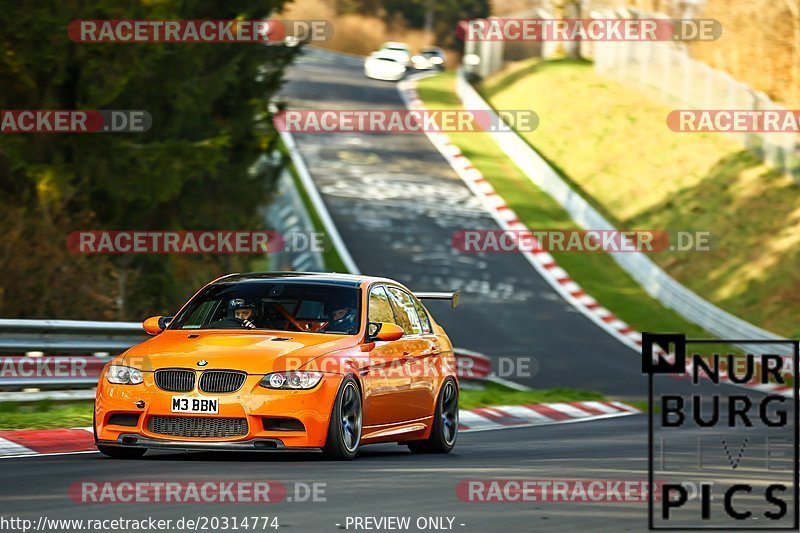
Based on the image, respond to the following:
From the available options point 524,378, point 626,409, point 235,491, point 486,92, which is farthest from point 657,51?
point 235,491

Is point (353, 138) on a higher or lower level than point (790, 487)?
lower

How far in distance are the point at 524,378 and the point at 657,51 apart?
28891 mm

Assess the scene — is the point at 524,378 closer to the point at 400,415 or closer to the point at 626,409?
the point at 626,409

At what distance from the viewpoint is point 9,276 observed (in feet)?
61.7

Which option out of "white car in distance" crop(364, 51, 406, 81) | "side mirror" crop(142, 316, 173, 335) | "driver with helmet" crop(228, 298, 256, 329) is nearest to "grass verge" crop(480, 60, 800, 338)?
"white car in distance" crop(364, 51, 406, 81)

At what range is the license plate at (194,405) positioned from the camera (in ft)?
33.5

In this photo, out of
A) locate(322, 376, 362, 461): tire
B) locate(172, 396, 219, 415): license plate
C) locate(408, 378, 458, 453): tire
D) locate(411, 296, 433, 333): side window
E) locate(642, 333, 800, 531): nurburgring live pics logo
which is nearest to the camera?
locate(642, 333, 800, 531): nurburgring live pics logo

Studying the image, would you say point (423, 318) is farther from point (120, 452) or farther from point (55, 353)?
point (55, 353)

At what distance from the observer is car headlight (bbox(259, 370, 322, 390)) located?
10.3m

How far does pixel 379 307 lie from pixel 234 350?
1812 millimetres

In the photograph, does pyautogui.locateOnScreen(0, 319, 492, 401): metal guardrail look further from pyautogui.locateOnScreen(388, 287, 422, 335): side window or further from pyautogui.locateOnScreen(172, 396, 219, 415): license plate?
pyautogui.locateOnScreen(172, 396, 219, 415): license plate

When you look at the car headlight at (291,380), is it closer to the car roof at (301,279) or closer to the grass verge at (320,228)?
the car roof at (301,279)

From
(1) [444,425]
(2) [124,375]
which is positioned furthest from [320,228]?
(2) [124,375]

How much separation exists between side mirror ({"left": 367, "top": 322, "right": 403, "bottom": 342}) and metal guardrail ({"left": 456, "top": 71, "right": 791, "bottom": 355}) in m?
17.6
